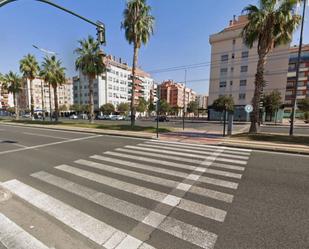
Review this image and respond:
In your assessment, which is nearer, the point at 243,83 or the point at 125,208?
the point at 125,208

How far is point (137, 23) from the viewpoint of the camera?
1764 centimetres

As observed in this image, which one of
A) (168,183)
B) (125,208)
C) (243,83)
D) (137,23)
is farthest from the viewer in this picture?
(243,83)

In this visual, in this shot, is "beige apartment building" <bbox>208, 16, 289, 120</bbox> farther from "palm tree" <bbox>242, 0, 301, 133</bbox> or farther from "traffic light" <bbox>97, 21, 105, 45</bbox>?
"traffic light" <bbox>97, 21, 105, 45</bbox>

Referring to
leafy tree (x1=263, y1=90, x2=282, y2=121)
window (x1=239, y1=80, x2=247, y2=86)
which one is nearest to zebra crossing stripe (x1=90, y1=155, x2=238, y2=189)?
leafy tree (x1=263, y1=90, x2=282, y2=121)

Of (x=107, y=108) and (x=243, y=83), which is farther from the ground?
(x=243, y=83)

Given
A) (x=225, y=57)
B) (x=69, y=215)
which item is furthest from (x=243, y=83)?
(x=69, y=215)

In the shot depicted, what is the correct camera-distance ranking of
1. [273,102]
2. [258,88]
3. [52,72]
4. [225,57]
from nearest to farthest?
[258,88] → [52,72] → [273,102] → [225,57]

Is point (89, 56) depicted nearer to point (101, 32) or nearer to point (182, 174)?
point (101, 32)

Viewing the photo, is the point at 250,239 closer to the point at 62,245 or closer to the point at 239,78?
the point at 62,245

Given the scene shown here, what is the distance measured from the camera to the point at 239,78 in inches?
1754

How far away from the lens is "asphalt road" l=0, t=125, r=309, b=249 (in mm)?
2652

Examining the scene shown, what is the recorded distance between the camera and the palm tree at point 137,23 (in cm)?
1750

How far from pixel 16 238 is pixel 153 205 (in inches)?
A: 91.7

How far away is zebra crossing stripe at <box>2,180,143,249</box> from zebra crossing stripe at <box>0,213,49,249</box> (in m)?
0.50
